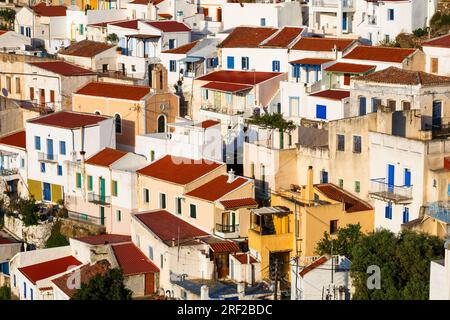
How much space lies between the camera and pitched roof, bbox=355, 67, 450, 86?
45.3 m

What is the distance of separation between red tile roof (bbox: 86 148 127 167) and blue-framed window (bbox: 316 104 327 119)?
265 inches

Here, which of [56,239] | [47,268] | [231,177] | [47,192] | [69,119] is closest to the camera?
[47,268]

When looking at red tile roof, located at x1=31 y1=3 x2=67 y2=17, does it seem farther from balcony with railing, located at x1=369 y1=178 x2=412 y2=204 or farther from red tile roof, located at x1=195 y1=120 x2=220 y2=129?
balcony with railing, located at x1=369 y1=178 x2=412 y2=204

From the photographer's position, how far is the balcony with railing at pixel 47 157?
48.7 meters

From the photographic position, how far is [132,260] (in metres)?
41.5

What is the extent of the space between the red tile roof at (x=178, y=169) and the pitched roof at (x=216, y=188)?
1.36 feet

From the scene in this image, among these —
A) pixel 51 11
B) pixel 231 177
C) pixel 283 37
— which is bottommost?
pixel 231 177

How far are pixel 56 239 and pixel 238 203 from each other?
740 cm

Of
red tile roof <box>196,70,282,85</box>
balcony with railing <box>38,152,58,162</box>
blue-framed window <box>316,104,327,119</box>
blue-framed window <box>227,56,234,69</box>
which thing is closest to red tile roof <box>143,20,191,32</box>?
blue-framed window <box>227,56,234,69</box>

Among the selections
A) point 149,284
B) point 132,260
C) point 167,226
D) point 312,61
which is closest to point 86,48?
point 312,61

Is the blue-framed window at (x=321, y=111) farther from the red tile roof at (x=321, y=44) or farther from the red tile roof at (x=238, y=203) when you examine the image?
the red tile roof at (x=238, y=203)

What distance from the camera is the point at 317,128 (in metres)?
46.4

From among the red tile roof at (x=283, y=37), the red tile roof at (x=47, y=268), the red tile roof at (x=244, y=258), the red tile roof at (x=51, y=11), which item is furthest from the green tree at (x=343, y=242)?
the red tile roof at (x=51, y=11)

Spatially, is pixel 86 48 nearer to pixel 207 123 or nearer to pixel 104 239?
pixel 207 123
